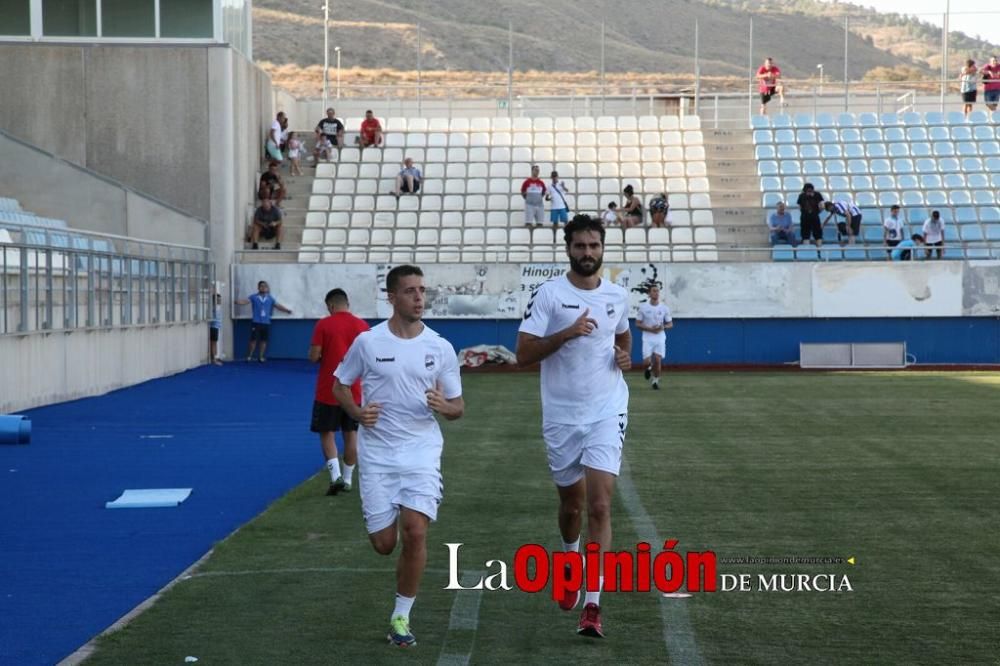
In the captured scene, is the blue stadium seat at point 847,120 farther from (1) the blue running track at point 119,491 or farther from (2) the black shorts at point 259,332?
(1) the blue running track at point 119,491

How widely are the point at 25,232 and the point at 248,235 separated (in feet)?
51.6

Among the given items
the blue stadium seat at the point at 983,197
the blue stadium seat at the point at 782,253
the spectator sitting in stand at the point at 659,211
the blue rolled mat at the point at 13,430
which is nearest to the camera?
the blue rolled mat at the point at 13,430

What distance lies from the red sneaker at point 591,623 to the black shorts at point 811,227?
31.3 metres

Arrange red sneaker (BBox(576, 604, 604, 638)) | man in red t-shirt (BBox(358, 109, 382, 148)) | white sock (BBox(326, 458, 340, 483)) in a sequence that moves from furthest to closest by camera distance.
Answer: man in red t-shirt (BBox(358, 109, 382, 148))
white sock (BBox(326, 458, 340, 483))
red sneaker (BBox(576, 604, 604, 638))

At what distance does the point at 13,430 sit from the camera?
16.3 feet

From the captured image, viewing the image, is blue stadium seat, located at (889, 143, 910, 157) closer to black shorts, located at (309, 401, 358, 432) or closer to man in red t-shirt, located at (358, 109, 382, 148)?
man in red t-shirt, located at (358, 109, 382, 148)

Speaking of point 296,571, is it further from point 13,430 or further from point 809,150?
point 809,150

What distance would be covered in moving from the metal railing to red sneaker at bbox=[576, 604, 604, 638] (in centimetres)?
1613

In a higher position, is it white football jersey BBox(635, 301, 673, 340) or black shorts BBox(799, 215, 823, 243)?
black shorts BBox(799, 215, 823, 243)

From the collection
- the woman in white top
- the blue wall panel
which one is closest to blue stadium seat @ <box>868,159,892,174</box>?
the woman in white top

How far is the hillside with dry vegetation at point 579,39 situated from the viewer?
133000 millimetres

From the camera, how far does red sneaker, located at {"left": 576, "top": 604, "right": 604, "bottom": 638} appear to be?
7867 mm

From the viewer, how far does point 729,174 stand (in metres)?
43.1

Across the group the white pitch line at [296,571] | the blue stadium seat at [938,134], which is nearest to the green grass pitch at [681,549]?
the white pitch line at [296,571]
